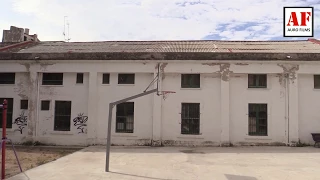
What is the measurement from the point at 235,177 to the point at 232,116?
660cm

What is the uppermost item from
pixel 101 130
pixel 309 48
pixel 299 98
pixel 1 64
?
pixel 309 48

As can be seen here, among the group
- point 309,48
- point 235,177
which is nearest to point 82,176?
point 235,177

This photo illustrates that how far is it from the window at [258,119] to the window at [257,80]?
112cm

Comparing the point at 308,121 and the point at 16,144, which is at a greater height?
the point at 308,121

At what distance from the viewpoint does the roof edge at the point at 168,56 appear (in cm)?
1503

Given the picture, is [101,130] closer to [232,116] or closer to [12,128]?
[12,128]

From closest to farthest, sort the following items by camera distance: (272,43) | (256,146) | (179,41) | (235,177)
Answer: (235,177), (256,146), (272,43), (179,41)

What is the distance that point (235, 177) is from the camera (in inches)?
361

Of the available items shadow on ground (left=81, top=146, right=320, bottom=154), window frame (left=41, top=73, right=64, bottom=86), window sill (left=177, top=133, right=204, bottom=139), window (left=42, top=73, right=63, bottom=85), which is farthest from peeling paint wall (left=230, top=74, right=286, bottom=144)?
window (left=42, top=73, right=63, bottom=85)

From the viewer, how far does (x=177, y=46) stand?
18547mm

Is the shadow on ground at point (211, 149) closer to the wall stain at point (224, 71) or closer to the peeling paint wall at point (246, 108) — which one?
the peeling paint wall at point (246, 108)

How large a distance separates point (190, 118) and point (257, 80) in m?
4.33

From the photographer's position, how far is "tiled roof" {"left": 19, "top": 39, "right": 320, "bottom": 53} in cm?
1709

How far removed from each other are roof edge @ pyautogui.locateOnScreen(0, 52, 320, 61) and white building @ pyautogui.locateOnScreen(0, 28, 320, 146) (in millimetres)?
52
